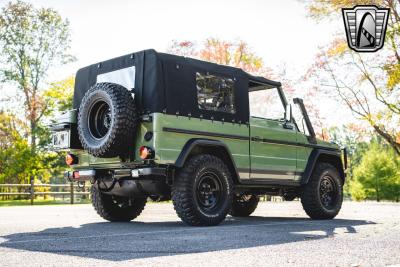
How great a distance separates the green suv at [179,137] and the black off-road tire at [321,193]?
0.04 meters

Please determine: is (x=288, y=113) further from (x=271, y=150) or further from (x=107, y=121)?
(x=107, y=121)

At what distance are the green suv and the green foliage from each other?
3562 cm

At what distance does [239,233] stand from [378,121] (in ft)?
58.4

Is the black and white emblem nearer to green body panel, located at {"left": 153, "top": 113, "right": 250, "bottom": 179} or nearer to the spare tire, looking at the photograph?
green body panel, located at {"left": 153, "top": 113, "right": 250, "bottom": 179}

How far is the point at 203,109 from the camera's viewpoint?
28.5 feet

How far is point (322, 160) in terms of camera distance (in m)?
11.1

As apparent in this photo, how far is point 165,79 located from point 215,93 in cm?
109

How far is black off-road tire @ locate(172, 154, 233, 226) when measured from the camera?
26.5 ft

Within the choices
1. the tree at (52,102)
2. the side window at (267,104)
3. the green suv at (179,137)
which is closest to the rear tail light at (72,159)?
the green suv at (179,137)

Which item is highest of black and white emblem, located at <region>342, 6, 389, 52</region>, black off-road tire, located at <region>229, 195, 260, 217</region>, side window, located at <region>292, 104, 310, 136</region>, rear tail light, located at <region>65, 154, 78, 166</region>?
black and white emblem, located at <region>342, 6, 389, 52</region>

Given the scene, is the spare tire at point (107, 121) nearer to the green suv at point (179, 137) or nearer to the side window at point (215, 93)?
the green suv at point (179, 137)

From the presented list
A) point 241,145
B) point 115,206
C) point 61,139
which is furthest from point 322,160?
point 61,139

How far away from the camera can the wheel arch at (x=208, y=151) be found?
8.11 meters


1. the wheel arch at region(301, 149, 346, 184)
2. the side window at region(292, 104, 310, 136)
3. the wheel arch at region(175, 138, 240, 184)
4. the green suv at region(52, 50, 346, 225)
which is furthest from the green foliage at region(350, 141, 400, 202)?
the wheel arch at region(175, 138, 240, 184)
